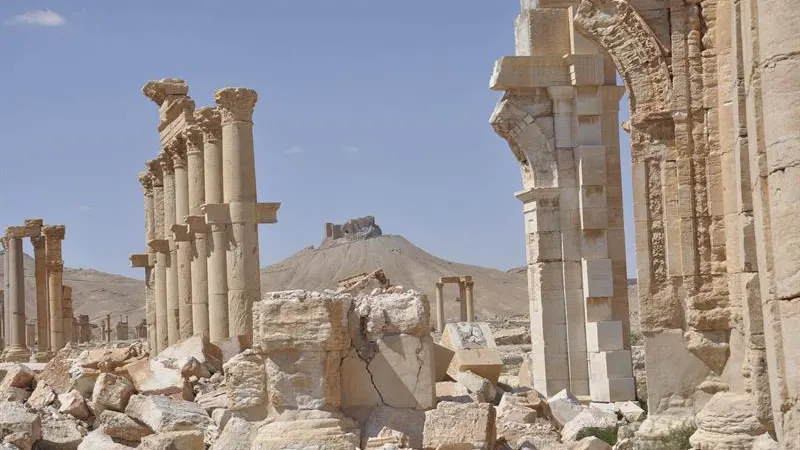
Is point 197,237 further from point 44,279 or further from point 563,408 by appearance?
point 44,279

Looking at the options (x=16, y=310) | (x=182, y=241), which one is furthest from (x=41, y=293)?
(x=182, y=241)

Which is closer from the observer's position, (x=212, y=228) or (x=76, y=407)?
(x=76, y=407)

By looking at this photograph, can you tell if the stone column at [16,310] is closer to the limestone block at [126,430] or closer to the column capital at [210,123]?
the column capital at [210,123]

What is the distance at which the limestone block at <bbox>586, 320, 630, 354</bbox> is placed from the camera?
1677 cm

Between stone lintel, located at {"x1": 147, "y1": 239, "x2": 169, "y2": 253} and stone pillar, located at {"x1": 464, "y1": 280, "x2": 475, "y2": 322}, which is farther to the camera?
stone pillar, located at {"x1": 464, "y1": 280, "x2": 475, "y2": 322}

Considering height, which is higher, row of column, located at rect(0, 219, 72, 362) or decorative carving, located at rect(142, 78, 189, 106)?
decorative carving, located at rect(142, 78, 189, 106)

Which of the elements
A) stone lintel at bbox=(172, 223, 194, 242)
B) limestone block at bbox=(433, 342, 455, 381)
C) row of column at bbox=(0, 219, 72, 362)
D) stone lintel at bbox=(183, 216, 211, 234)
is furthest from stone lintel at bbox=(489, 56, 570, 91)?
row of column at bbox=(0, 219, 72, 362)

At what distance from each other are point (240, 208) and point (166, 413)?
7673mm

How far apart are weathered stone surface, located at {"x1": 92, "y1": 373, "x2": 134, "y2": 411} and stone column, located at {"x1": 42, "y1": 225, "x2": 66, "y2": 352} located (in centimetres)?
2631

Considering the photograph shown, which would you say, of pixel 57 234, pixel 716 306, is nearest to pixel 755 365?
pixel 716 306

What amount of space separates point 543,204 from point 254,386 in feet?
20.1

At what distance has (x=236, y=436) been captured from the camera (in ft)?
41.0

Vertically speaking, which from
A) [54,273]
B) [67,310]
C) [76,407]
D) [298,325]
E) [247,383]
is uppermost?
[54,273]

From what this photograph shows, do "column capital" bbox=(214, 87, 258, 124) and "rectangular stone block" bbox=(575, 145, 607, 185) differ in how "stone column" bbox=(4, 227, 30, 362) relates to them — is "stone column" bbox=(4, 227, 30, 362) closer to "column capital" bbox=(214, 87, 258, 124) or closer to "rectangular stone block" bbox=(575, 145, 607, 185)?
"column capital" bbox=(214, 87, 258, 124)
